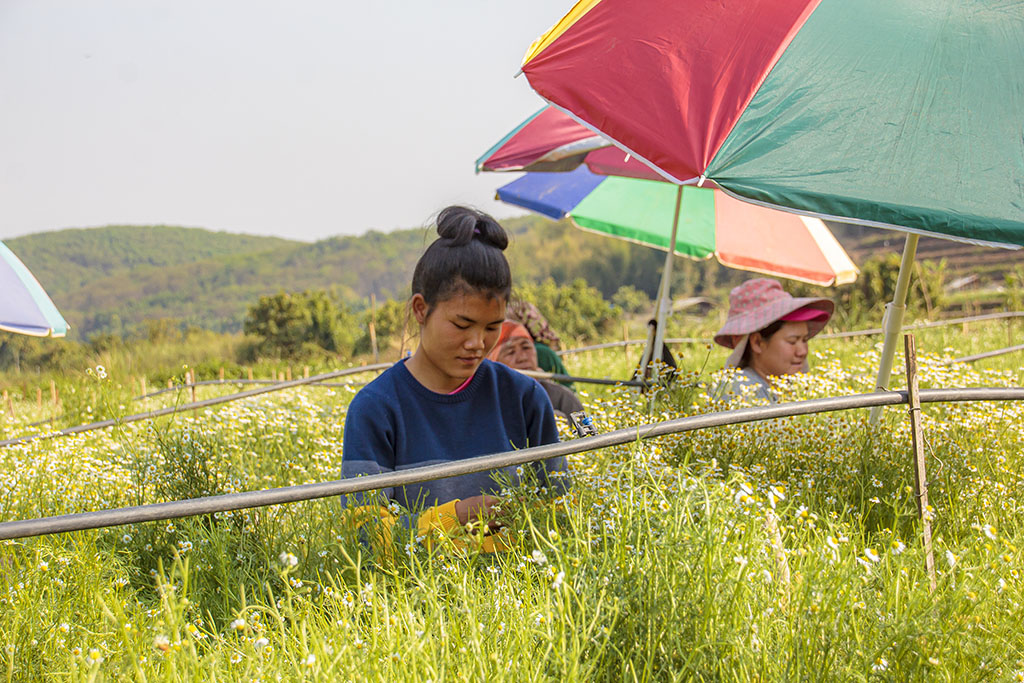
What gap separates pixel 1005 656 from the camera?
1.71 meters

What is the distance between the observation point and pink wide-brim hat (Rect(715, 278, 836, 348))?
456 centimetres

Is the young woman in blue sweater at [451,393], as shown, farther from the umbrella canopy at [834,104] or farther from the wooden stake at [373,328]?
the wooden stake at [373,328]

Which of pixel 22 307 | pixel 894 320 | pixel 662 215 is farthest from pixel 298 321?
pixel 894 320

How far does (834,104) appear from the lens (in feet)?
7.47

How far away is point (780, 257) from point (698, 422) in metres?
4.77

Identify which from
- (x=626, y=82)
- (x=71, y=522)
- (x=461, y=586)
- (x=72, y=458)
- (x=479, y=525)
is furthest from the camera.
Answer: (x=72, y=458)

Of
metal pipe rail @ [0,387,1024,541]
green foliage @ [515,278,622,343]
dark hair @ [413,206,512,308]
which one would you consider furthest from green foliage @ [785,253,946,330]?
dark hair @ [413,206,512,308]

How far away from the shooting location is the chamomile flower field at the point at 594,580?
158cm

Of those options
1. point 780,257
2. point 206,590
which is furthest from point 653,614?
point 780,257

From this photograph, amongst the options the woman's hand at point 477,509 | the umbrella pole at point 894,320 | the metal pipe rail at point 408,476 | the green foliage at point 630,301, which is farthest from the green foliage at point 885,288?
the green foliage at point 630,301

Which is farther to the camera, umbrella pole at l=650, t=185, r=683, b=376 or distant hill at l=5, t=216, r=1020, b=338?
distant hill at l=5, t=216, r=1020, b=338

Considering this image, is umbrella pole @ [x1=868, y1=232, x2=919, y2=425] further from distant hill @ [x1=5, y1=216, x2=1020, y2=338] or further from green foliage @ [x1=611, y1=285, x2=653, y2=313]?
distant hill @ [x1=5, y1=216, x2=1020, y2=338]

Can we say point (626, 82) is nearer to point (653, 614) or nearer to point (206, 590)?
point (653, 614)

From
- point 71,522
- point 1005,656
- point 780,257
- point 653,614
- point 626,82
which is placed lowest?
point 1005,656
